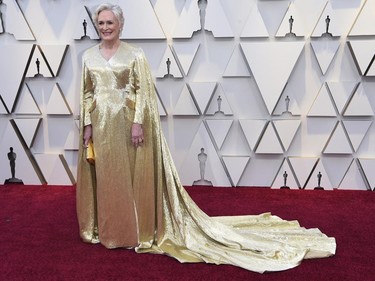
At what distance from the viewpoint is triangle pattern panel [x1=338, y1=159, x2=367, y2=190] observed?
12.1ft

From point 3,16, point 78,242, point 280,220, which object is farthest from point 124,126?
point 3,16

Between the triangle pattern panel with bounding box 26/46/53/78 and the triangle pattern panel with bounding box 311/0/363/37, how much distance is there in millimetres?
2188

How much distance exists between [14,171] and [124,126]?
73.9 inches

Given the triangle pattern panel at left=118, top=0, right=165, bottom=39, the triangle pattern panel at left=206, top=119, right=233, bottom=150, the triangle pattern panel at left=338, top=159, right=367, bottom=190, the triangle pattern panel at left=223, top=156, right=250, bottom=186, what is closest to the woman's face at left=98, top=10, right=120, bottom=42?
the triangle pattern panel at left=118, top=0, right=165, bottom=39

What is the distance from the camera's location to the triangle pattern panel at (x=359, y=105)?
355 centimetres

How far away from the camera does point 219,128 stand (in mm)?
3711

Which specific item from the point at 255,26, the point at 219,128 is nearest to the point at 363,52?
the point at 255,26

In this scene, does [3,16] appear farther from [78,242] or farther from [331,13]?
[331,13]

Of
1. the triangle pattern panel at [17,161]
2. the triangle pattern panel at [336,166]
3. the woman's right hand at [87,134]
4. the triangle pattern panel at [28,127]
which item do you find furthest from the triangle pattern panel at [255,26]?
the triangle pattern panel at [17,161]

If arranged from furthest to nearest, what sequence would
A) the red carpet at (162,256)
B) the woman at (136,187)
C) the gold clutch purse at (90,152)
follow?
the gold clutch purse at (90,152)
the woman at (136,187)
the red carpet at (162,256)

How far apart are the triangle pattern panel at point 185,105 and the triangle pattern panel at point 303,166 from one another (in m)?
0.90

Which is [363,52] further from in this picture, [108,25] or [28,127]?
[28,127]

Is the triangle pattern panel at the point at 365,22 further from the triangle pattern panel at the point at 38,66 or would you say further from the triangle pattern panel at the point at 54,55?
the triangle pattern panel at the point at 38,66

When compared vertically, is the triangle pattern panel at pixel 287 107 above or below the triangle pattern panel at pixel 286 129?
above
